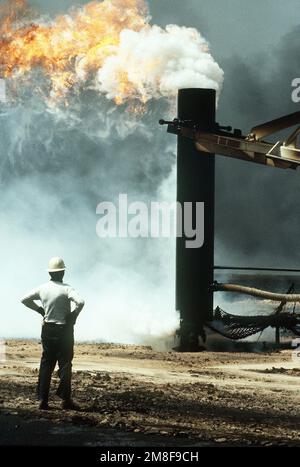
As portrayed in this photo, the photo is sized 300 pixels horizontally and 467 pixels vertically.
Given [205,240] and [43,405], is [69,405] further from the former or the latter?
[205,240]

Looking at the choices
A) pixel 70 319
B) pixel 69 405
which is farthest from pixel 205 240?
pixel 69 405

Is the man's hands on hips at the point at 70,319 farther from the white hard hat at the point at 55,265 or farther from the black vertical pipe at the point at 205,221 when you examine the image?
the black vertical pipe at the point at 205,221

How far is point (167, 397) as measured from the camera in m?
11.6

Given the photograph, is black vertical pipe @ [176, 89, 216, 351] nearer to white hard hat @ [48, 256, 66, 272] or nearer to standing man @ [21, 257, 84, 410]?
white hard hat @ [48, 256, 66, 272]

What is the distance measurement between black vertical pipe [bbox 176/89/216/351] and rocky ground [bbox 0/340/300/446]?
78 cm

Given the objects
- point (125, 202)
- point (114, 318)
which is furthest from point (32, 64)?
point (125, 202)

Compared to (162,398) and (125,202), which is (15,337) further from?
(125,202)

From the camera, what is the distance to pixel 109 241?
46.6 m

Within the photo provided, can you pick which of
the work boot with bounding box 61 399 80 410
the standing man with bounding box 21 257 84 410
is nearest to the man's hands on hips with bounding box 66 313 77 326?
the standing man with bounding box 21 257 84 410

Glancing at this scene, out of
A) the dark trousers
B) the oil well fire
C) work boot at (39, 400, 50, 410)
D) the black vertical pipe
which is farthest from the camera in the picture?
the black vertical pipe

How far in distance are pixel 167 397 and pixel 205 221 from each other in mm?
5554

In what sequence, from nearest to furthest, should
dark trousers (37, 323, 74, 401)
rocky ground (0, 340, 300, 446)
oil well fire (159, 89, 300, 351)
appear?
rocky ground (0, 340, 300, 446) < dark trousers (37, 323, 74, 401) < oil well fire (159, 89, 300, 351)

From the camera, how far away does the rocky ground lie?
938cm

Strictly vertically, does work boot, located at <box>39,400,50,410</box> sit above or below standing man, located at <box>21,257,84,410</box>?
below
